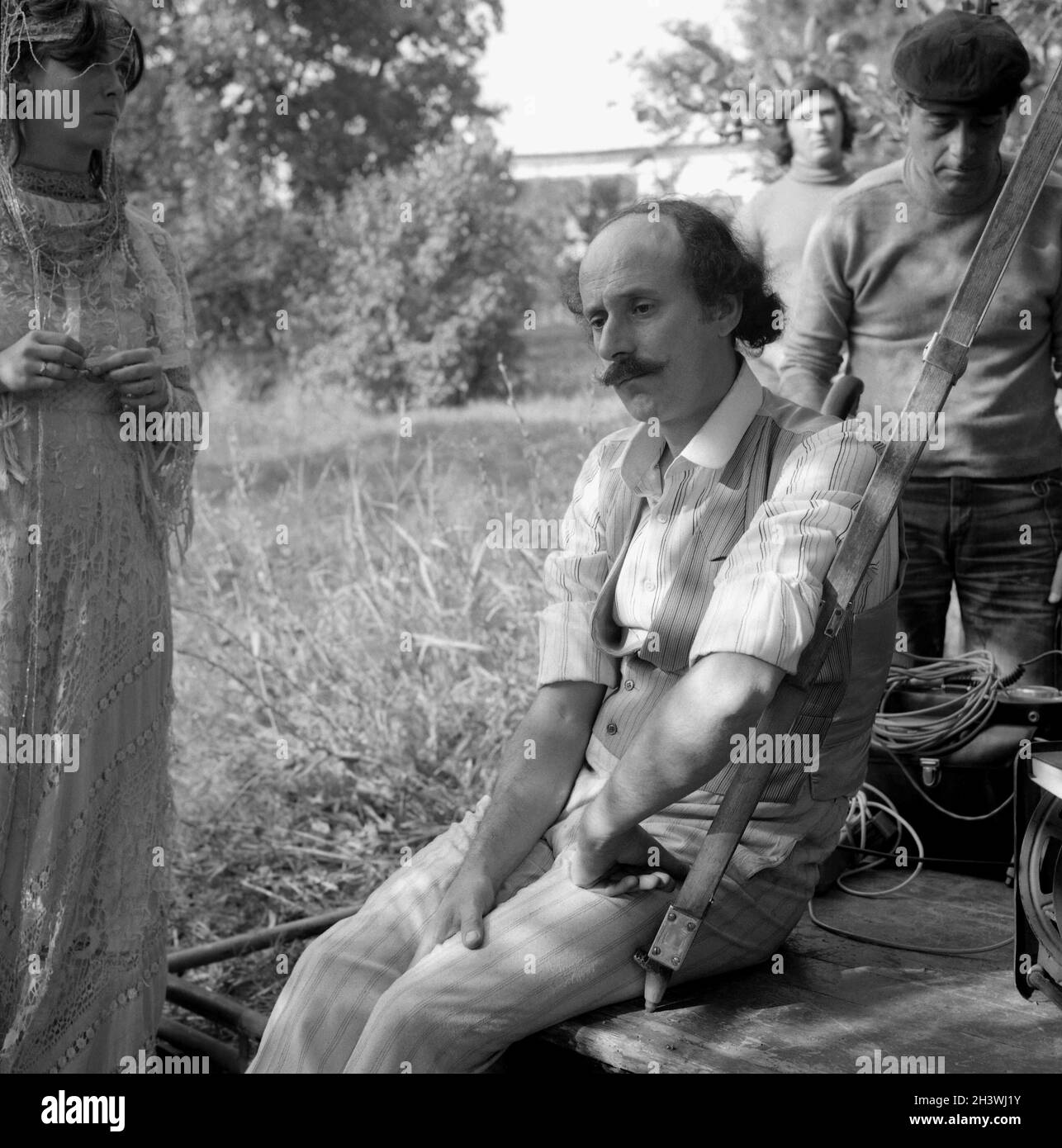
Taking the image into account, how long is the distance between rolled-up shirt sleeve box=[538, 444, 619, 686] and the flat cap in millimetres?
1200

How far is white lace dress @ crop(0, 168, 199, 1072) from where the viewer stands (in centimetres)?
273

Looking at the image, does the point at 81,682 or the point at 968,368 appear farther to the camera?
the point at 968,368

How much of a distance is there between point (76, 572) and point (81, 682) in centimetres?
21

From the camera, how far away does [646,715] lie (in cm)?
226

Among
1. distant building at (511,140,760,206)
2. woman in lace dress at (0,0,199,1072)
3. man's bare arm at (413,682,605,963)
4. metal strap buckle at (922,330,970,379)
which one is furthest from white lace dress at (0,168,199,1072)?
distant building at (511,140,760,206)

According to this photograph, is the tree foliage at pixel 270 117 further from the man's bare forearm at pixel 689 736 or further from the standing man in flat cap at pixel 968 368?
the man's bare forearm at pixel 689 736

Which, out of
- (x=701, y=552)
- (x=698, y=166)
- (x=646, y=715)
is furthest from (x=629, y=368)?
(x=698, y=166)

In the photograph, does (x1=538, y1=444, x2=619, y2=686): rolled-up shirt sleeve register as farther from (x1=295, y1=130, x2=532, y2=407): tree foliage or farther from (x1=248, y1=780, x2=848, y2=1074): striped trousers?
(x1=295, y1=130, x2=532, y2=407): tree foliage

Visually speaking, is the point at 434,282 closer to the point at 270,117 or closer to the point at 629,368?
the point at 270,117

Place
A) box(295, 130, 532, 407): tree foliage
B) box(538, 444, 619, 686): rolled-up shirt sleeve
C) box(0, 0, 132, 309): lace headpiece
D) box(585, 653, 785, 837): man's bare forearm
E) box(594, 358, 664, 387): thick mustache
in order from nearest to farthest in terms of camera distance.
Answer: box(585, 653, 785, 837): man's bare forearm
box(594, 358, 664, 387): thick mustache
box(538, 444, 619, 686): rolled-up shirt sleeve
box(0, 0, 132, 309): lace headpiece
box(295, 130, 532, 407): tree foliage

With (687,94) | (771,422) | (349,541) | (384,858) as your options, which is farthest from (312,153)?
(771,422)

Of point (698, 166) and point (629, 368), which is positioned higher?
point (698, 166)

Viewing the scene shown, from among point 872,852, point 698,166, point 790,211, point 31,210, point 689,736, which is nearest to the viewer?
point 689,736

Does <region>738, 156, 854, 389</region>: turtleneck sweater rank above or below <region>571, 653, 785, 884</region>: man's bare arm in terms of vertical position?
above
